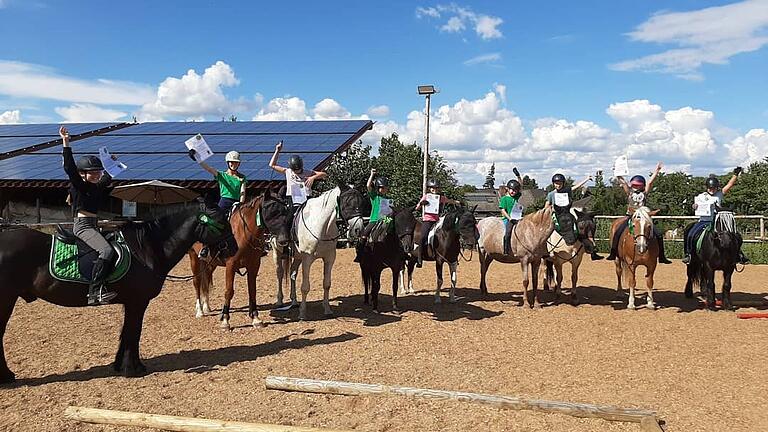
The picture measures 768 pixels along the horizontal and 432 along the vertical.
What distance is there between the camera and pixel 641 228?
991 cm

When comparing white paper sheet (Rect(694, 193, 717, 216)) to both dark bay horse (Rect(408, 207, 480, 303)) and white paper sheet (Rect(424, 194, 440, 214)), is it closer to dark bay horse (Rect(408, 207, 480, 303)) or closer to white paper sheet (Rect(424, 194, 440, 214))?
dark bay horse (Rect(408, 207, 480, 303))

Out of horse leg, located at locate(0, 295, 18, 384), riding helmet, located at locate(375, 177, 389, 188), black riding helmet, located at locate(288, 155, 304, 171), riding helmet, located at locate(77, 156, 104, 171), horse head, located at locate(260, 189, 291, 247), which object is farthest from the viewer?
riding helmet, located at locate(375, 177, 389, 188)

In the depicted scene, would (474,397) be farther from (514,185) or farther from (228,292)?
(514,185)

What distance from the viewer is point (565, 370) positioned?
6762 millimetres

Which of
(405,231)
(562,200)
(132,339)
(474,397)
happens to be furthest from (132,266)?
(562,200)

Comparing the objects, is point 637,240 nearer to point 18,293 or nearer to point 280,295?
point 280,295

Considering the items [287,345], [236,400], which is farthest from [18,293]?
[287,345]

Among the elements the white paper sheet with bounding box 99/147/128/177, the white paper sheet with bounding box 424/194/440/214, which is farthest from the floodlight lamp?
the white paper sheet with bounding box 99/147/128/177

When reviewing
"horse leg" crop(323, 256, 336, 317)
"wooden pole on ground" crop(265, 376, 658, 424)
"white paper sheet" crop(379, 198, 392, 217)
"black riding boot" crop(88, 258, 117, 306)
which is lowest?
"wooden pole on ground" crop(265, 376, 658, 424)

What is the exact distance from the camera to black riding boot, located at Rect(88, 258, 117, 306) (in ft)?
19.3

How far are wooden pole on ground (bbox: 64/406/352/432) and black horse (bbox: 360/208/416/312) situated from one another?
548 centimetres

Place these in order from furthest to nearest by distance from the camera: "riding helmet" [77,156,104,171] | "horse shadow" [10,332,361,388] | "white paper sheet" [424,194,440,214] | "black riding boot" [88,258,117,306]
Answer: "white paper sheet" [424,194,440,214], "horse shadow" [10,332,361,388], "riding helmet" [77,156,104,171], "black riding boot" [88,258,117,306]

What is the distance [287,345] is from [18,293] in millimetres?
3446

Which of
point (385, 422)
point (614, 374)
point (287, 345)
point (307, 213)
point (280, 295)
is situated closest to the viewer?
point (385, 422)
